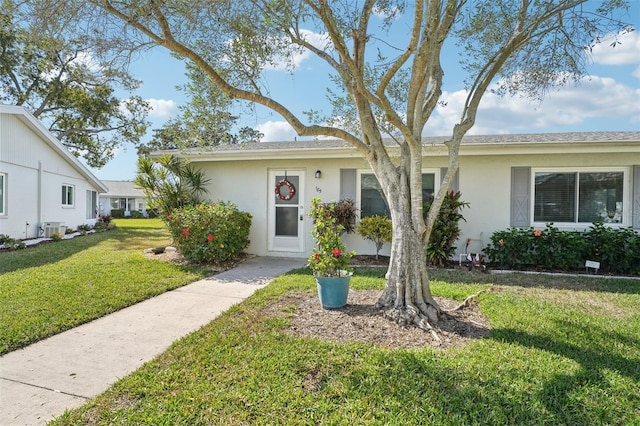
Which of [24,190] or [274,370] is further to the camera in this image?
[24,190]

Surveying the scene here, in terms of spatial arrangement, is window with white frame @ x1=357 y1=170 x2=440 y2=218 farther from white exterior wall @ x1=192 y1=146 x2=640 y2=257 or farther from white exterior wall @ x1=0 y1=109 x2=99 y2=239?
white exterior wall @ x1=0 y1=109 x2=99 y2=239

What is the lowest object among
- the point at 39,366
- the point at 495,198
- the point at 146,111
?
the point at 39,366

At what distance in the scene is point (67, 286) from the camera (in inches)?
223

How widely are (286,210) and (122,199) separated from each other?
36.8 meters

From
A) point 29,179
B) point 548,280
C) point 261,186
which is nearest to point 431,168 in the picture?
point 548,280

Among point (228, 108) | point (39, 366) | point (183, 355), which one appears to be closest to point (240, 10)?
point (228, 108)

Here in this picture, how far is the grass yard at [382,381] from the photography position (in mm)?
2408

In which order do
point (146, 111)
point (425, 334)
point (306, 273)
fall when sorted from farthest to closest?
point (146, 111)
point (306, 273)
point (425, 334)

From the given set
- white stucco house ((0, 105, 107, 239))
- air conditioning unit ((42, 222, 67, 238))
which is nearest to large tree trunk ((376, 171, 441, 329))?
white stucco house ((0, 105, 107, 239))

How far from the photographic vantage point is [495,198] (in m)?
8.17

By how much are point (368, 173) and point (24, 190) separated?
12.2 metres

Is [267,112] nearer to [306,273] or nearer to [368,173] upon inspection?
[306,273]

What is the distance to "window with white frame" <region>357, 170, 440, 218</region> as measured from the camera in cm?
845

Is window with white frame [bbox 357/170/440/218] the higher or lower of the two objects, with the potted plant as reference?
higher
